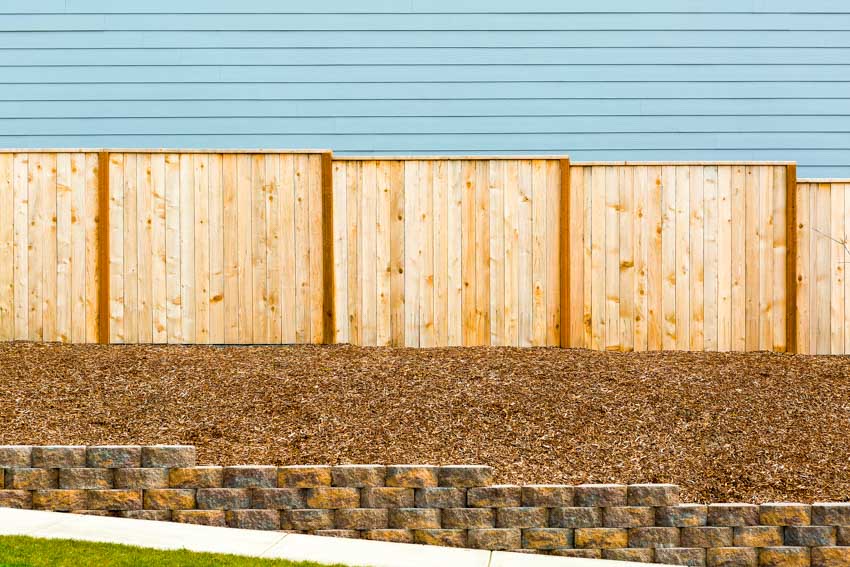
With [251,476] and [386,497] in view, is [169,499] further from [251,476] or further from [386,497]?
[386,497]

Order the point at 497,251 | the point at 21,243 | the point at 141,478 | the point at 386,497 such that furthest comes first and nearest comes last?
1. the point at 497,251
2. the point at 21,243
3. the point at 141,478
4. the point at 386,497

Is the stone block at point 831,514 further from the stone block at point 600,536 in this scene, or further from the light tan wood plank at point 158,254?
the light tan wood plank at point 158,254

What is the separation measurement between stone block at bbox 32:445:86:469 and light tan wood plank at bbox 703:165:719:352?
541 centimetres

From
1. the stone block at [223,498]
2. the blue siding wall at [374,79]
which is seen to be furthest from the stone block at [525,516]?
the blue siding wall at [374,79]

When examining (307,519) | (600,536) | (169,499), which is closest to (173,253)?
(169,499)

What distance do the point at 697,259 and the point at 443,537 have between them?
4.17 meters

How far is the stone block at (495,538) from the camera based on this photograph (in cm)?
570

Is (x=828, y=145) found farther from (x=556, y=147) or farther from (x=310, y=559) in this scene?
(x=310, y=559)

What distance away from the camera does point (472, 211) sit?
28.2 feet

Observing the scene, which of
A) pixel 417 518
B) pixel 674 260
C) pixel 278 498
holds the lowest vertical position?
pixel 417 518

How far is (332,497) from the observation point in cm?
577

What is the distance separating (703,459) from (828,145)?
4915mm

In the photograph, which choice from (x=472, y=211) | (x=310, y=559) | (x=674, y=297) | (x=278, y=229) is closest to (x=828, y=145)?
(x=674, y=297)

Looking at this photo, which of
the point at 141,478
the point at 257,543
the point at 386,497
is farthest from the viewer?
the point at 141,478
